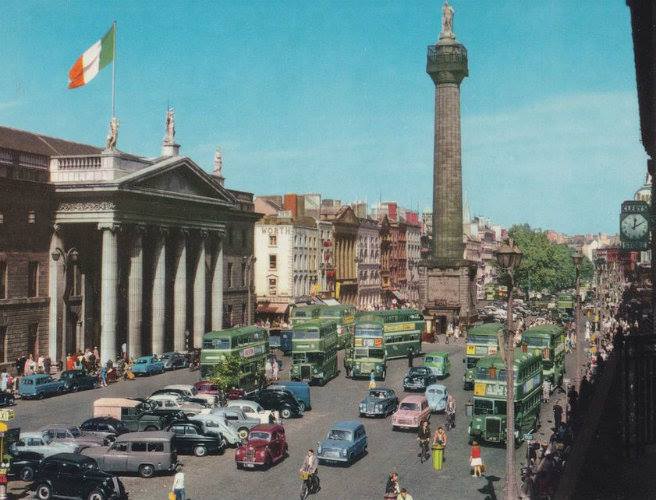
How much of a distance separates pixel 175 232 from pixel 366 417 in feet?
97.0

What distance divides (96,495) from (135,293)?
33342 mm

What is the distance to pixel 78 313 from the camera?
58.3 m

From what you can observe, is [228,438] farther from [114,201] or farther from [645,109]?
[114,201]

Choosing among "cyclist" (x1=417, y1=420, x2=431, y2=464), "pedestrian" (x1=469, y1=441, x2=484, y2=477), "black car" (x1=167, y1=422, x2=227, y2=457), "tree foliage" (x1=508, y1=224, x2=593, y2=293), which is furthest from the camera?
"tree foliage" (x1=508, y1=224, x2=593, y2=293)

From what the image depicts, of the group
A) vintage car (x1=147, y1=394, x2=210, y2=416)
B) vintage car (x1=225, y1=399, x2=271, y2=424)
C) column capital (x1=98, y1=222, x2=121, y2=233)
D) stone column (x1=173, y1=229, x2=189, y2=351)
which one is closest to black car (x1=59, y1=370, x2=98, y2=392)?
column capital (x1=98, y1=222, x2=121, y2=233)

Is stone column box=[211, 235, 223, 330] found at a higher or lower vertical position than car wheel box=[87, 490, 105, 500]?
higher

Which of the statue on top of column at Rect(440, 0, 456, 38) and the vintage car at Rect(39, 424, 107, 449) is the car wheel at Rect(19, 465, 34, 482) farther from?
the statue on top of column at Rect(440, 0, 456, 38)

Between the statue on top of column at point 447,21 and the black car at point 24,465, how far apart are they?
78.9 meters

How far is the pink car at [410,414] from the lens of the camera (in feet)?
122

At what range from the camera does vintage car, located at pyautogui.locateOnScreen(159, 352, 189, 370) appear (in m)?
57.8

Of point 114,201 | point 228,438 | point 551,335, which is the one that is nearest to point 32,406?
point 228,438

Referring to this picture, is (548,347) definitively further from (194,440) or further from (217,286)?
(217,286)

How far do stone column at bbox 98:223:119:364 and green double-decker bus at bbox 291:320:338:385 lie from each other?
13278 mm

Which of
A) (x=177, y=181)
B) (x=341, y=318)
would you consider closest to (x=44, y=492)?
(x=177, y=181)
